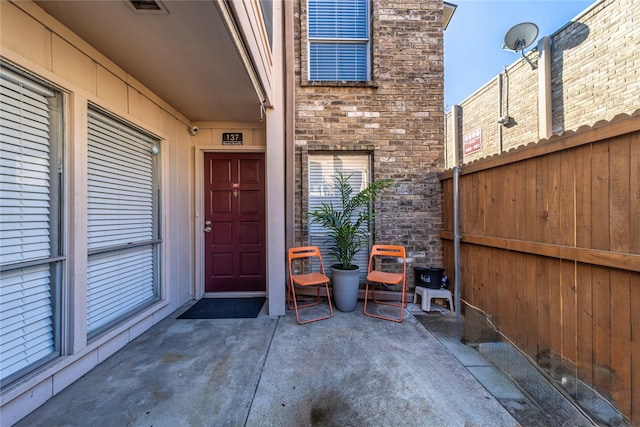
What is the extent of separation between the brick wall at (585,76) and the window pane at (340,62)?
10.3 ft

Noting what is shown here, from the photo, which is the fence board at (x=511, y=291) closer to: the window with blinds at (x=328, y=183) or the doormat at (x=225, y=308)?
the window with blinds at (x=328, y=183)

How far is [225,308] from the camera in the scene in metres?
3.20

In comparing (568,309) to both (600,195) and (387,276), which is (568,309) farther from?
(387,276)

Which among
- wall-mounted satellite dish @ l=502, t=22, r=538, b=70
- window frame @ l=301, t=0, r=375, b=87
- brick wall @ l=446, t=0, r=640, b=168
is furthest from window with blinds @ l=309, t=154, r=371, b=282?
wall-mounted satellite dish @ l=502, t=22, r=538, b=70

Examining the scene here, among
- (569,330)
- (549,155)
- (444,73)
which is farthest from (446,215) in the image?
(444,73)

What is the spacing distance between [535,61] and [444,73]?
3.03 metres

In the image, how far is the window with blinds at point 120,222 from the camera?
7.10 ft

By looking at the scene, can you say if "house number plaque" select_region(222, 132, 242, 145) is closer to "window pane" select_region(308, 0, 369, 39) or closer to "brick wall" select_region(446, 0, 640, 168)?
"window pane" select_region(308, 0, 369, 39)

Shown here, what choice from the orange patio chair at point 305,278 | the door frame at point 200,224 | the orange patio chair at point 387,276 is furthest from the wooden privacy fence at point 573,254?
the door frame at point 200,224

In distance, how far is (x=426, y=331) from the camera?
2619mm

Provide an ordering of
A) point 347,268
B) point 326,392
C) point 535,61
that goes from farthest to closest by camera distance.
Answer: point 535,61
point 347,268
point 326,392

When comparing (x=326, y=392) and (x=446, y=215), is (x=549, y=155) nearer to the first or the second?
(x=446, y=215)

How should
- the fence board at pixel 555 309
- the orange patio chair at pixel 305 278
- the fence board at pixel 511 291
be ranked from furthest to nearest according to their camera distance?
the orange patio chair at pixel 305 278
the fence board at pixel 511 291
the fence board at pixel 555 309

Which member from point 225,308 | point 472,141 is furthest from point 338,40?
point 472,141
